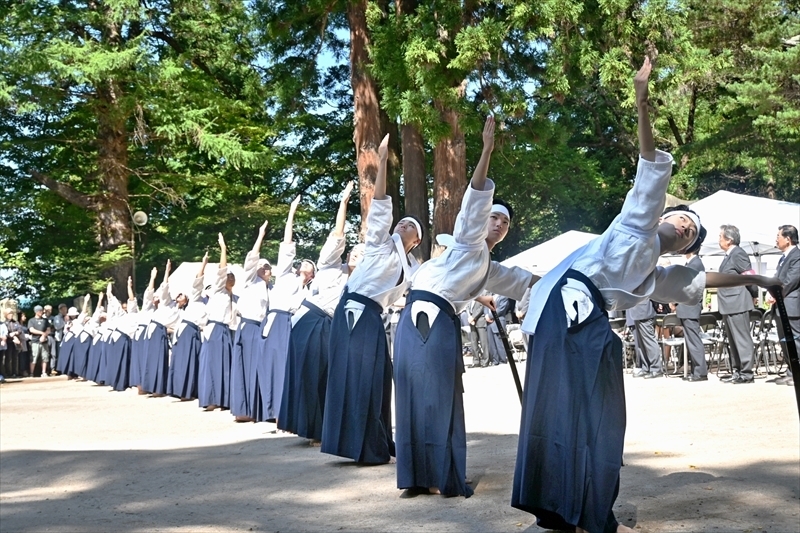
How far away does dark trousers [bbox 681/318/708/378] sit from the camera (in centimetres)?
1437

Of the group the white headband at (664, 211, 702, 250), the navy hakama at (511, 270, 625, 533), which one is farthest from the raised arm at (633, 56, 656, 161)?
the navy hakama at (511, 270, 625, 533)

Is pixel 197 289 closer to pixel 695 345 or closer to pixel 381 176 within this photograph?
pixel 695 345

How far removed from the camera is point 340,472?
7.68m

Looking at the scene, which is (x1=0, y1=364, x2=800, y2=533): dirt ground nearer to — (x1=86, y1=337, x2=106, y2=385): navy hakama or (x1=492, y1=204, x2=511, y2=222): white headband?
(x1=492, y1=204, x2=511, y2=222): white headband

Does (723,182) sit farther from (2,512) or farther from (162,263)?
(2,512)

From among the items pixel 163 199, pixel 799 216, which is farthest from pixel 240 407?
pixel 163 199

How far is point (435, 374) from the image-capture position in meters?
6.46

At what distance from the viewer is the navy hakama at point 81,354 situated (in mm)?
24930

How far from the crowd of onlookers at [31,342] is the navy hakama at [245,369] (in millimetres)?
15691

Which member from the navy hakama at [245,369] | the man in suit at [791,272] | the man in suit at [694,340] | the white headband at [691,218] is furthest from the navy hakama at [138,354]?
the white headband at [691,218]

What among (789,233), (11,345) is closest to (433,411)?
(789,233)

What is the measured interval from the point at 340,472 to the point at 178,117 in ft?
77.5

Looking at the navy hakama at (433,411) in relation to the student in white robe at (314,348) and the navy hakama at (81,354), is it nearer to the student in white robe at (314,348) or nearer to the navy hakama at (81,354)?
the student in white robe at (314,348)

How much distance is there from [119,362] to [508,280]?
16.1 m
